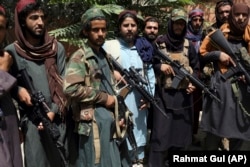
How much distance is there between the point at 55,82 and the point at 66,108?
0.23 m

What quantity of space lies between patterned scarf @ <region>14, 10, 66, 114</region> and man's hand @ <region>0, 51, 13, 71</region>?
0.13 metres

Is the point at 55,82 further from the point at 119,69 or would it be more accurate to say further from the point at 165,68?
the point at 165,68

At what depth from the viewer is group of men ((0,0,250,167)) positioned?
8.91 feet

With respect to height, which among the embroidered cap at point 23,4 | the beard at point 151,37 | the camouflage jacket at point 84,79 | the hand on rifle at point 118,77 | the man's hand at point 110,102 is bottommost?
the man's hand at point 110,102

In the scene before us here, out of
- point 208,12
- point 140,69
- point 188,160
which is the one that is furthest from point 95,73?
point 208,12

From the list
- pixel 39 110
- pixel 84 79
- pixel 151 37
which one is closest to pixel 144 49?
pixel 151 37

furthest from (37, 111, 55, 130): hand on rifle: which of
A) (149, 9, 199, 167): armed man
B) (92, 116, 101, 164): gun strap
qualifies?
(149, 9, 199, 167): armed man

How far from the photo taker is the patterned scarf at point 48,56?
9.20ft

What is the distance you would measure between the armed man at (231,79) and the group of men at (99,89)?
10 mm

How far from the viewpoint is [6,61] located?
264 cm

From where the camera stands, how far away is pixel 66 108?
295 centimetres

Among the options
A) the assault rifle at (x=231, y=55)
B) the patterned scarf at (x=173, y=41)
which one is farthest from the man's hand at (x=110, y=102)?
the assault rifle at (x=231, y=55)

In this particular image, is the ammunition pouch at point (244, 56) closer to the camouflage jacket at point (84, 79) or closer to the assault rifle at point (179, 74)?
the assault rifle at point (179, 74)

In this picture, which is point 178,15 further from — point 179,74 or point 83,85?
point 83,85
